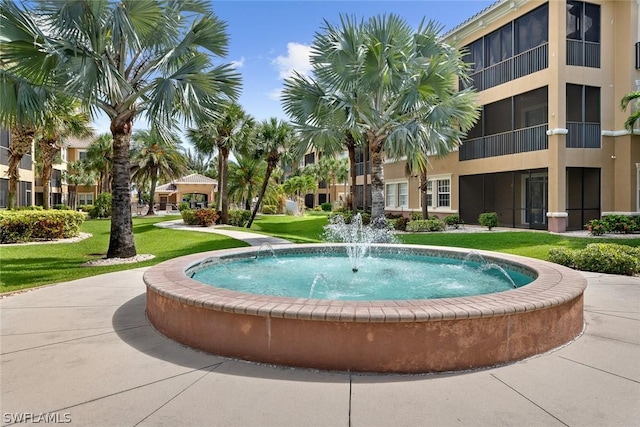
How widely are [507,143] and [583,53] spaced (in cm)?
487

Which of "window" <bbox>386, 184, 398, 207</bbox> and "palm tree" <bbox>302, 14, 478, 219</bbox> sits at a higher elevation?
"palm tree" <bbox>302, 14, 478, 219</bbox>

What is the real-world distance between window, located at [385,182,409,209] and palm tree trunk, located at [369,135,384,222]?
12175 mm

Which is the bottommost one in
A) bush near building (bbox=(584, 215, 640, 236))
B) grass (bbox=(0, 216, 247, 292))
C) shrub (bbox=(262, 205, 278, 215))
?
grass (bbox=(0, 216, 247, 292))

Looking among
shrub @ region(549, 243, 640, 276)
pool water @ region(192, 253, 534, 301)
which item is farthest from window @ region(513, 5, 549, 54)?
pool water @ region(192, 253, 534, 301)

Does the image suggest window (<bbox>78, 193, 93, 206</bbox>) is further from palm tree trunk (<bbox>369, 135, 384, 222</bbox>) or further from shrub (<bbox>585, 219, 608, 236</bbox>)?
shrub (<bbox>585, 219, 608, 236</bbox>)

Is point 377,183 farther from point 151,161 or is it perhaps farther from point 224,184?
point 151,161

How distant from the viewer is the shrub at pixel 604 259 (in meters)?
9.30

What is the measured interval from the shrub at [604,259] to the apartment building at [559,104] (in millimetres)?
8401

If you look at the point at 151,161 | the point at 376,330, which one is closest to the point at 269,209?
the point at 151,161

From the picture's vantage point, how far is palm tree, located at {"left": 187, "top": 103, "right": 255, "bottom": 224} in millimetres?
25016

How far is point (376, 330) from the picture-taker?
12.6 feet

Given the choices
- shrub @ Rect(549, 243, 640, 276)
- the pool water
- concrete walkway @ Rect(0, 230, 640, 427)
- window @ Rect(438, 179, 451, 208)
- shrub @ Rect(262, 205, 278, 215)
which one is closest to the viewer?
concrete walkway @ Rect(0, 230, 640, 427)

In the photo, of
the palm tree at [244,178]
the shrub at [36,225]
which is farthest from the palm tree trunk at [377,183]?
the palm tree at [244,178]

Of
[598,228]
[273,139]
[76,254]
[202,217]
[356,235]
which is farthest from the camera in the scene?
[202,217]
